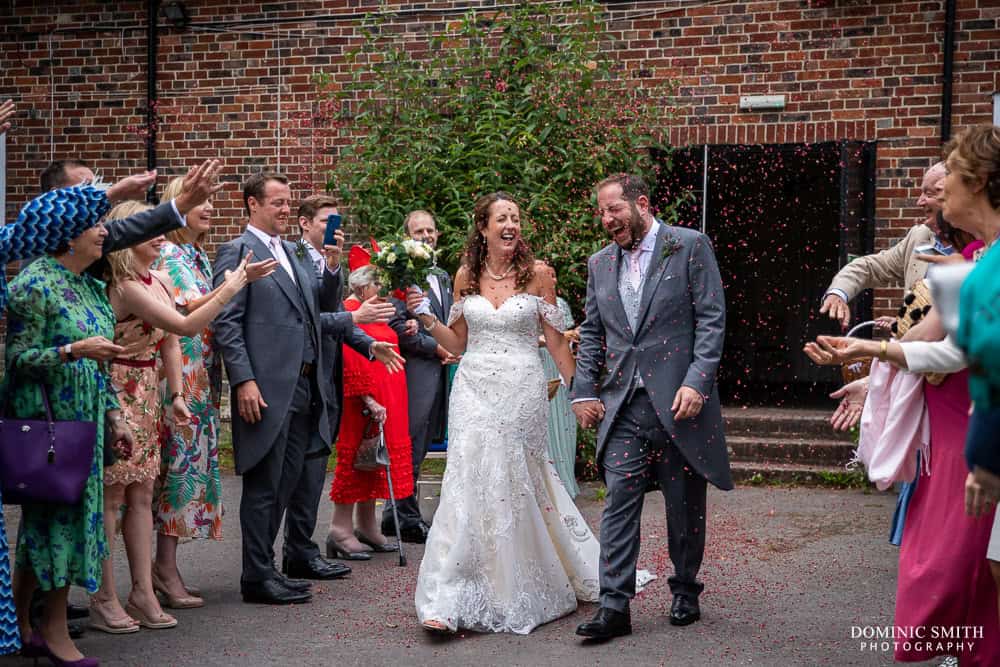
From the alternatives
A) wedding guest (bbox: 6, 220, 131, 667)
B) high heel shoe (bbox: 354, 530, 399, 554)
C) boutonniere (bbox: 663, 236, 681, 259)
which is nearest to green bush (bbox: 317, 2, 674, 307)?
high heel shoe (bbox: 354, 530, 399, 554)

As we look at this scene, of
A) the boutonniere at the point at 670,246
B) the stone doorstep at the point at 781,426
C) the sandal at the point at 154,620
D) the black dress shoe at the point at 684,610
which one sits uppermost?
the boutonniere at the point at 670,246

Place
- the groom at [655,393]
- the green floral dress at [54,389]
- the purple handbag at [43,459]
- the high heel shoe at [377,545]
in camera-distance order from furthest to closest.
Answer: the high heel shoe at [377,545] < the groom at [655,393] < the green floral dress at [54,389] < the purple handbag at [43,459]

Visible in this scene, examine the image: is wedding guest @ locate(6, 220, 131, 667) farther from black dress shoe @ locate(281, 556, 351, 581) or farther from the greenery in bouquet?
black dress shoe @ locate(281, 556, 351, 581)

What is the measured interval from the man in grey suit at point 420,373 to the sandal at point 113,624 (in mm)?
2441

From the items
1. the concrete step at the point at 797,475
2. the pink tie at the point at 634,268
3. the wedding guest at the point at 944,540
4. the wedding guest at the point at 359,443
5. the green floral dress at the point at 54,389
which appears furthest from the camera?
the concrete step at the point at 797,475

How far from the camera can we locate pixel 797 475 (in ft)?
31.1

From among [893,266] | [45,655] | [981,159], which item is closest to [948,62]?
[893,266]

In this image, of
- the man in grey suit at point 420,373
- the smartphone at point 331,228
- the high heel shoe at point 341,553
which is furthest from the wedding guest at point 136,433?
the man in grey suit at point 420,373

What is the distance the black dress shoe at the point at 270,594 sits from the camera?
577 cm

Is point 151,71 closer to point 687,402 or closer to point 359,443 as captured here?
point 359,443

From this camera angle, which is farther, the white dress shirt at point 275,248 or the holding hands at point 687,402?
the white dress shirt at point 275,248

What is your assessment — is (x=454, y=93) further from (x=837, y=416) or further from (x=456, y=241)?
(x=837, y=416)

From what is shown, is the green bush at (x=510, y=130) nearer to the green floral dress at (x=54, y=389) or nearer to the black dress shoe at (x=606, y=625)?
the black dress shoe at (x=606, y=625)

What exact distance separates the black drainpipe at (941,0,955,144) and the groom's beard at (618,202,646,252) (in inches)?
210
